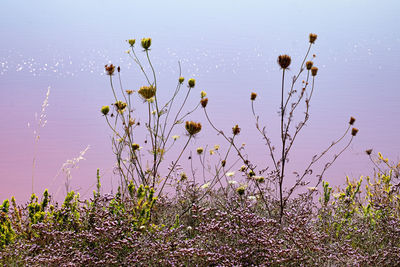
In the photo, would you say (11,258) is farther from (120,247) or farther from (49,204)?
(49,204)

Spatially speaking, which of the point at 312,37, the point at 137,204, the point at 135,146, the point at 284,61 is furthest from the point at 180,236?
→ the point at 312,37

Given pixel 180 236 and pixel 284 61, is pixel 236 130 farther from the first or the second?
pixel 180 236

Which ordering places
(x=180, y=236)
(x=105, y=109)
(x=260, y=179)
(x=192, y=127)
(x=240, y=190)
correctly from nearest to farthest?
1. (x=180, y=236)
2. (x=192, y=127)
3. (x=105, y=109)
4. (x=240, y=190)
5. (x=260, y=179)

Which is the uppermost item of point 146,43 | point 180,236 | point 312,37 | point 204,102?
point 146,43

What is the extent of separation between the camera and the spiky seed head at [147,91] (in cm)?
464

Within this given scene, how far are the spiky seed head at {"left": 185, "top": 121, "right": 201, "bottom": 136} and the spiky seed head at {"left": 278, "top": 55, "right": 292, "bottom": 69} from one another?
0.93 m

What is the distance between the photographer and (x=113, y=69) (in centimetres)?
477

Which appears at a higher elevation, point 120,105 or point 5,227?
point 120,105

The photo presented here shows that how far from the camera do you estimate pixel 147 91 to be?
A: 465 cm

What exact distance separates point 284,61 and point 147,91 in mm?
1374

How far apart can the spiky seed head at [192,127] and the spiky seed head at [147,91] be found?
57 centimetres

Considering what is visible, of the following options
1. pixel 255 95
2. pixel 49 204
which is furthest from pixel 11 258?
pixel 255 95

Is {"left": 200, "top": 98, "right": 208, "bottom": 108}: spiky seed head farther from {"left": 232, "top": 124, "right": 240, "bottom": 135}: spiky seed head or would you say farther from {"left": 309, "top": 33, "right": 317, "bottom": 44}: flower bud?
{"left": 309, "top": 33, "right": 317, "bottom": 44}: flower bud

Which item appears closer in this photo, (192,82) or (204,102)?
(204,102)
